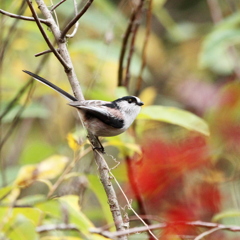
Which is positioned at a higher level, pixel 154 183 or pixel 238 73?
pixel 238 73

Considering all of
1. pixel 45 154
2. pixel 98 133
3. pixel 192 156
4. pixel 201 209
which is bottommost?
pixel 201 209

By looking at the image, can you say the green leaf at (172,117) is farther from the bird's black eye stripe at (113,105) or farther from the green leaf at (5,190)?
the green leaf at (5,190)

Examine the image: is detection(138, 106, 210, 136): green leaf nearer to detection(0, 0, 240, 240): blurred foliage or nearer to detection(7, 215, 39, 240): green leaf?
detection(0, 0, 240, 240): blurred foliage

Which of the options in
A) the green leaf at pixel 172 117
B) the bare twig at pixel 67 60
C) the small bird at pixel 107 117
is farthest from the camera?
the small bird at pixel 107 117

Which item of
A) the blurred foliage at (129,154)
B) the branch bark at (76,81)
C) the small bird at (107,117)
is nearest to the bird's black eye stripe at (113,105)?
the small bird at (107,117)

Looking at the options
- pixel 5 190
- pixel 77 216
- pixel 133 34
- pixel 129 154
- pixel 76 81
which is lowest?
pixel 77 216

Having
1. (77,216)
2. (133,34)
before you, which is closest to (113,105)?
(133,34)

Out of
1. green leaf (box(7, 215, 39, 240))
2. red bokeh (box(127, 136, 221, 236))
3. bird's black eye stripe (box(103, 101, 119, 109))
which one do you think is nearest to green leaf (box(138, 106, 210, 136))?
bird's black eye stripe (box(103, 101, 119, 109))

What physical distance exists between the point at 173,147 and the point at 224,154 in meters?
0.44

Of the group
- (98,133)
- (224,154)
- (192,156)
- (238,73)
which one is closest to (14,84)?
(98,133)

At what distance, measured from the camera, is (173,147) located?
1711 mm

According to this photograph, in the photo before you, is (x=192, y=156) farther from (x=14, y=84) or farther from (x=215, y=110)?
(x=14, y=84)

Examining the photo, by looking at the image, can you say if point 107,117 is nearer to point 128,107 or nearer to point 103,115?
point 103,115

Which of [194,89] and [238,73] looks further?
[194,89]
